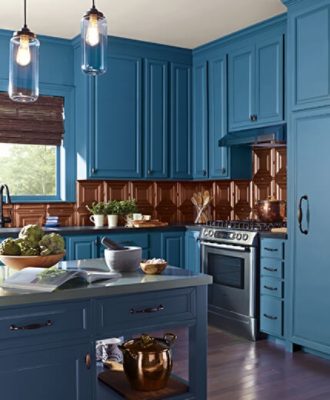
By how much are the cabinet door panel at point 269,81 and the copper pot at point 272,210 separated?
28.5 inches

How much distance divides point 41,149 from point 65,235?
113cm

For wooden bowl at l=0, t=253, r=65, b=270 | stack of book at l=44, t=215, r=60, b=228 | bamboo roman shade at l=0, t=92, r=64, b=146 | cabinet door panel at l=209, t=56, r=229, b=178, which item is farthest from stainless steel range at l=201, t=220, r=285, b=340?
wooden bowl at l=0, t=253, r=65, b=270

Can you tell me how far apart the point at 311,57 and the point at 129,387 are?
2.77 metres

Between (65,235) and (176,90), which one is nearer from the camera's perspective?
(65,235)

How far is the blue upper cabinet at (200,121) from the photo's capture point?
227 inches

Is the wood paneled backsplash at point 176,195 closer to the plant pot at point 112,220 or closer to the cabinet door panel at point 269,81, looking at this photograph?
the plant pot at point 112,220

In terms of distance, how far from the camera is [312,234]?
4.13m

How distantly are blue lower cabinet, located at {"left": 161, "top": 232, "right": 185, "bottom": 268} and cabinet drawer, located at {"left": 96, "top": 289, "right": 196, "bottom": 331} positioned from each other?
295 centimetres

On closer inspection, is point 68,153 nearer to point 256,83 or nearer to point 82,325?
point 256,83

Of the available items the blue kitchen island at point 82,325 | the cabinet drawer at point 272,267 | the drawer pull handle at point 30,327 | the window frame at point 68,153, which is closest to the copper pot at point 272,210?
the cabinet drawer at point 272,267

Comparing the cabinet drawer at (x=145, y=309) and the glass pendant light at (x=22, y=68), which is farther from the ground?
the glass pendant light at (x=22, y=68)

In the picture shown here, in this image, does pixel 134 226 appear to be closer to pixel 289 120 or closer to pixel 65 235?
pixel 65 235

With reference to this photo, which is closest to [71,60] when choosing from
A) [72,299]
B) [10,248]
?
[10,248]

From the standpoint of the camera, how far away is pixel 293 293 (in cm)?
431
